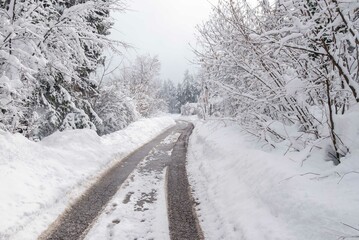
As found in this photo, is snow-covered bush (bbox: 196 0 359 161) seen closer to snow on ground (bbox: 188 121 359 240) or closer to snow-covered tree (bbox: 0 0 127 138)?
snow on ground (bbox: 188 121 359 240)

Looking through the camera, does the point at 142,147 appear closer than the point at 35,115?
No

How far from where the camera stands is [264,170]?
6.66 metres

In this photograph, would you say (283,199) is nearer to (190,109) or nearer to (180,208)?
(180,208)

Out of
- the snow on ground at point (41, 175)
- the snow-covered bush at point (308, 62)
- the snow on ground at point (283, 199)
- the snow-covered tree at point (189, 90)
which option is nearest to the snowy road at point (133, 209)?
the snow on ground at point (41, 175)

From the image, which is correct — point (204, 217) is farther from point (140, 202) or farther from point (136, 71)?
point (136, 71)

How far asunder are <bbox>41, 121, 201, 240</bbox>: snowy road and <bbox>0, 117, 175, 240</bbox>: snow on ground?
0.33m

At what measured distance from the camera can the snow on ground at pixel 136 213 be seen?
5637 millimetres

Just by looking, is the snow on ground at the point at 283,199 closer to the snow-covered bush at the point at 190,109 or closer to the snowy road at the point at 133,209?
the snowy road at the point at 133,209

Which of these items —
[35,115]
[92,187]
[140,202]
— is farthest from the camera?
[35,115]

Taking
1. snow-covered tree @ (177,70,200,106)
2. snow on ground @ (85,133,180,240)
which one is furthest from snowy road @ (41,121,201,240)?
snow-covered tree @ (177,70,200,106)

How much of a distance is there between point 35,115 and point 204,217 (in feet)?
26.2

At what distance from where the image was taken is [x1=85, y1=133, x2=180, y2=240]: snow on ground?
18.5 feet

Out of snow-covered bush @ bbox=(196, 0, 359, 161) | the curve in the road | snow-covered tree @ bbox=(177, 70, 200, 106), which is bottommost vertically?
the curve in the road

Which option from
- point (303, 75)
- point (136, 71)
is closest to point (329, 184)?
point (303, 75)
